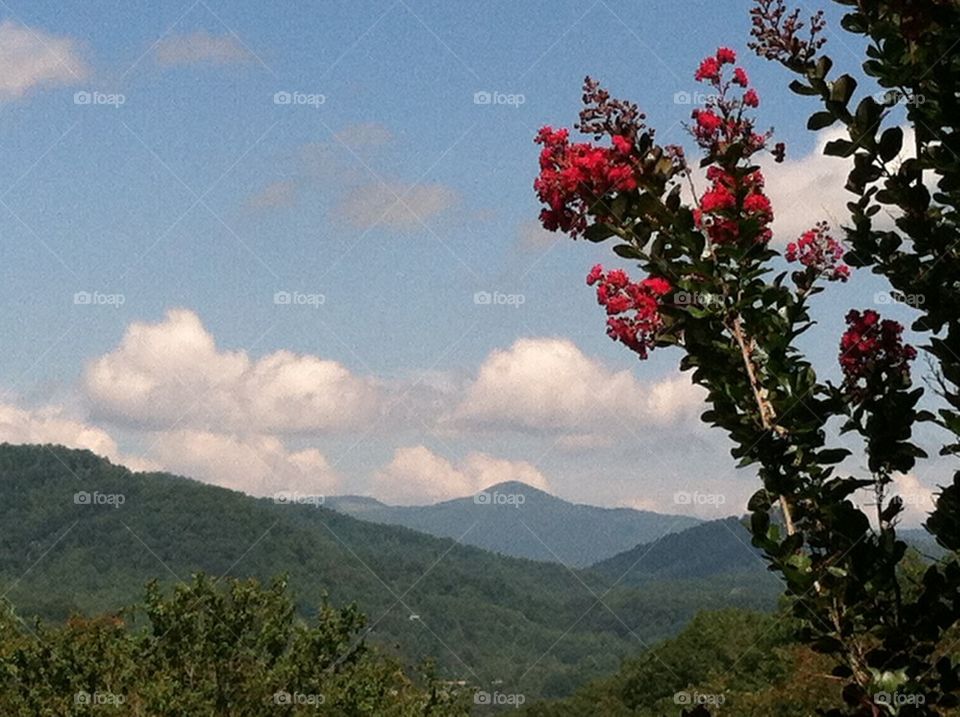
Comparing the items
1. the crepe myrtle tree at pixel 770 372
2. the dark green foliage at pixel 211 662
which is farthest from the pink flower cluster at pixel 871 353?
the dark green foliage at pixel 211 662

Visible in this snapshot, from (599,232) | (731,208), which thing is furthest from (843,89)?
(599,232)

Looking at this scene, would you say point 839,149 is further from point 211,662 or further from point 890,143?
point 211,662

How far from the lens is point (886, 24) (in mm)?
3824

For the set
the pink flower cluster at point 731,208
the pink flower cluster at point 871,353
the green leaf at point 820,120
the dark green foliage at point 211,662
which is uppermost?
the green leaf at point 820,120

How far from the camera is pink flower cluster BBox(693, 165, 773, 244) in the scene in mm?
3965

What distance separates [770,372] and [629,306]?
622 mm

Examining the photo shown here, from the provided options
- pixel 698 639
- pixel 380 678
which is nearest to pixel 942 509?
pixel 380 678

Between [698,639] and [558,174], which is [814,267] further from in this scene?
[698,639]

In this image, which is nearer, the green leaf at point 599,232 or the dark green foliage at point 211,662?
the green leaf at point 599,232

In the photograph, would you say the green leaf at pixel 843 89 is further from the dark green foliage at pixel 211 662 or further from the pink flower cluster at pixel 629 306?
the dark green foliage at pixel 211 662

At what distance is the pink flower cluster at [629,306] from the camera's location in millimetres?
4191

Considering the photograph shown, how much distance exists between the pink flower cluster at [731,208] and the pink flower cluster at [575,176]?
287 millimetres

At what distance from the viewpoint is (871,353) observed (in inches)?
157

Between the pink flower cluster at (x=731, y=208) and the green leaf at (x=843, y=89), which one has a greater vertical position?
the green leaf at (x=843, y=89)
